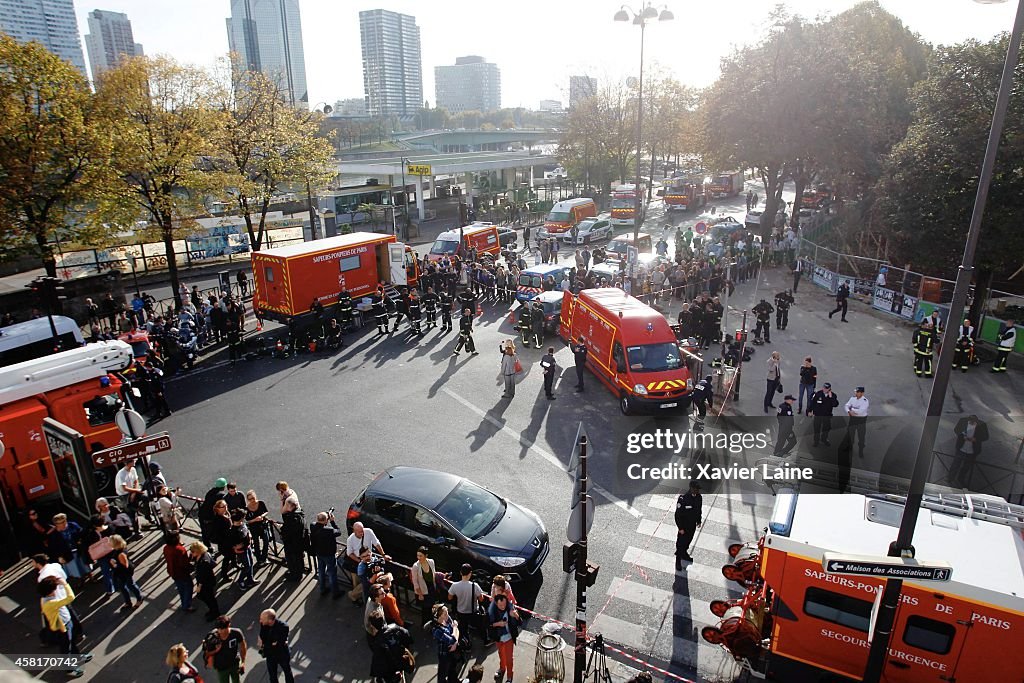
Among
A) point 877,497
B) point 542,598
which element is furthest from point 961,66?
point 542,598

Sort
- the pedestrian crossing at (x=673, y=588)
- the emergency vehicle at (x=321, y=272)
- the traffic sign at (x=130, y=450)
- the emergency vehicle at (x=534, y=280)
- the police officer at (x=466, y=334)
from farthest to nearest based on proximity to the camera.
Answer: the emergency vehicle at (x=534, y=280) < the emergency vehicle at (x=321, y=272) < the police officer at (x=466, y=334) < the traffic sign at (x=130, y=450) < the pedestrian crossing at (x=673, y=588)

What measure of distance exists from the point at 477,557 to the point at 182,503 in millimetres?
6795

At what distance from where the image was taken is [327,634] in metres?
9.23

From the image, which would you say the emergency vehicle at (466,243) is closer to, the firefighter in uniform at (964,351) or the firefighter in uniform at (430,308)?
the firefighter in uniform at (430,308)

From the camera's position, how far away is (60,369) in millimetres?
12773

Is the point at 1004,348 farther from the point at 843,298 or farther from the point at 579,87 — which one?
the point at 579,87

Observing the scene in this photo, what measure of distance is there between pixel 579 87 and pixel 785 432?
5748 cm

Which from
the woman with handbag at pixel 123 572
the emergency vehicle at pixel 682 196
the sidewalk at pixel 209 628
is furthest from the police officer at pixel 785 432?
the emergency vehicle at pixel 682 196

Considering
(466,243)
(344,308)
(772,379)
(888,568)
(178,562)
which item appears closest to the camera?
(888,568)

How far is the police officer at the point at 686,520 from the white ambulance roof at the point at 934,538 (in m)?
2.25

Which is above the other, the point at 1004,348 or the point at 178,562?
the point at 1004,348

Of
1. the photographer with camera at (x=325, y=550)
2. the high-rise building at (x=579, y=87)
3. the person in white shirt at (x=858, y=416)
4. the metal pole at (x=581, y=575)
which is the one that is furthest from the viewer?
the high-rise building at (x=579, y=87)

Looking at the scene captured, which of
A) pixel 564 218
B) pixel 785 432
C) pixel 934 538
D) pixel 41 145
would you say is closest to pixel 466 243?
pixel 564 218

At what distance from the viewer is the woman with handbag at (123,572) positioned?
946cm
